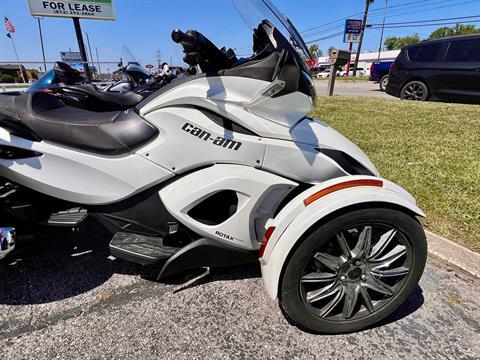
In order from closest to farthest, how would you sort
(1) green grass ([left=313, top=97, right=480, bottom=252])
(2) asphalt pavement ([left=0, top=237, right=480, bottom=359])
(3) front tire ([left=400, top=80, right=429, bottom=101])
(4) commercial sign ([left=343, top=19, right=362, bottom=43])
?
(2) asphalt pavement ([left=0, top=237, right=480, bottom=359]) → (1) green grass ([left=313, top=97, right=480, bottom=252]) → (3) front tire ([left=400, top=80, right=429, bottom=101]) → (4) commercial sign ([left=343, top=19, right=362, bottom=43])

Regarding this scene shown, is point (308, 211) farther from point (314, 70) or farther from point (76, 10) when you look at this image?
point (76, 10)

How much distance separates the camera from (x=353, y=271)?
162 cm

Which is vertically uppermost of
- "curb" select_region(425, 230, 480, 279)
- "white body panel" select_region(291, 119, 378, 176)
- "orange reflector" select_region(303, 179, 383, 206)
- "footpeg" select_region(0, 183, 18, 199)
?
"white body panel" select_region(291, 119, 378, 176)

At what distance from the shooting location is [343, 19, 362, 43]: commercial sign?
1422cm

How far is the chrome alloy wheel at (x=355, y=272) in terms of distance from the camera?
158 cm

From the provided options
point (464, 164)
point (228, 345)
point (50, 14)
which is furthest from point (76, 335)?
point (50, 14)

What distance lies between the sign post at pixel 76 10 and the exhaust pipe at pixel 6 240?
24.5 feet

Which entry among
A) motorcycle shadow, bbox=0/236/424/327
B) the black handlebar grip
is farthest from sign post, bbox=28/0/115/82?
the black handlebar grip

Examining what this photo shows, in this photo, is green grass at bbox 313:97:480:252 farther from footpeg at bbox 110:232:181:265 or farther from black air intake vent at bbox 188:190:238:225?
footpeg at bbox 110:232:181:265

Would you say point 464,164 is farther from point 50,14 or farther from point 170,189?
point 50,14

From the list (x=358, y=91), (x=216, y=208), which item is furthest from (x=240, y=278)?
(x=358, y=91)

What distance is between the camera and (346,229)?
153 cm

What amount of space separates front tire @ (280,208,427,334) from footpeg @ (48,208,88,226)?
45.6 inches

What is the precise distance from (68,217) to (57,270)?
0.66 metres
